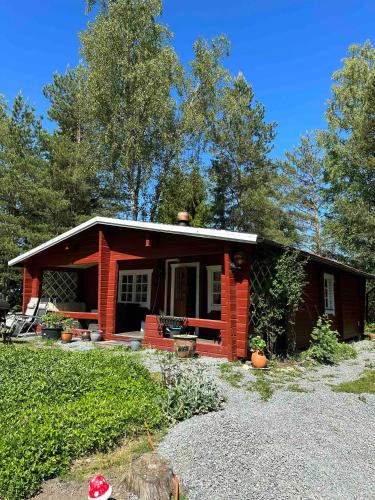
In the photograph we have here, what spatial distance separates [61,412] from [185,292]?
746 cm

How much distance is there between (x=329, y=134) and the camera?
71.7ft

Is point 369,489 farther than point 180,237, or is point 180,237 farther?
point 180,237

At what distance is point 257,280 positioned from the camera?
26.1 ft

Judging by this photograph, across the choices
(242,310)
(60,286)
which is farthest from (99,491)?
(60,286)

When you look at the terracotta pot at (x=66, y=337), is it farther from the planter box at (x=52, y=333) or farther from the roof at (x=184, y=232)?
the roof at (x=184, y=232)

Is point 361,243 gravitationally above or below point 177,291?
above

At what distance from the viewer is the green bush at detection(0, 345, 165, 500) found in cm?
291

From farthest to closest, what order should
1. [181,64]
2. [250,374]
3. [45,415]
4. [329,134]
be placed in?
[329,134]
[181,64]
[250,374]
[45,415]

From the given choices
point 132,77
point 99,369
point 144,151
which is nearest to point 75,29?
point 132,77

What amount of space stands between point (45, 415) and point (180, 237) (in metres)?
5.86

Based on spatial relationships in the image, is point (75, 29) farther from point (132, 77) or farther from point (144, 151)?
point (144, 151)

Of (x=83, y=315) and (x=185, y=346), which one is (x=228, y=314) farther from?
(x=83, y=315)

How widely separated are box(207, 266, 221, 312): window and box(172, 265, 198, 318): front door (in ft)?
1.48

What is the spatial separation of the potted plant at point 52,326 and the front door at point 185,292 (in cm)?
318
